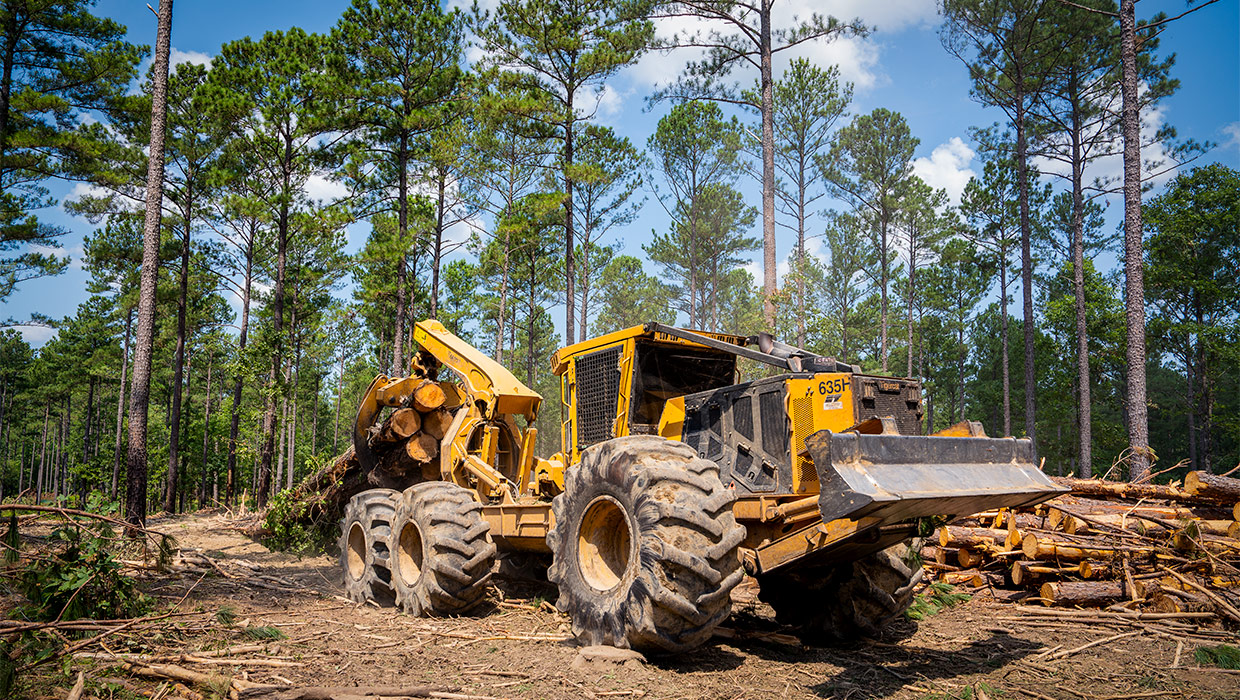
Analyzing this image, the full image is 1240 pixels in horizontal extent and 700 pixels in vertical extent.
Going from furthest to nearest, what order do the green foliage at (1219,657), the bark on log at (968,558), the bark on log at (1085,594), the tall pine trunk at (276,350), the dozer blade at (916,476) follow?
the tall pine trunk at (276,350), the bark on log at (968,558), the bark on log at (1085,594), the green foliage at (1219,657), the dozer blade at (916,476)

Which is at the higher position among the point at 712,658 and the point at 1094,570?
the point at 1094,570

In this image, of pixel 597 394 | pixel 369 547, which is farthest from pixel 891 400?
pixel 369 547

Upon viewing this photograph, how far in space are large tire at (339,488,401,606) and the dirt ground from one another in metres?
0.29

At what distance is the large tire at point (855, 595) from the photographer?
6.70m

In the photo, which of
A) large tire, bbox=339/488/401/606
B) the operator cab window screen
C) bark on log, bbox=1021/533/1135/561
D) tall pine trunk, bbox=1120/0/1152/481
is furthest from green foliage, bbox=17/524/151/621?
tall pine trunk, bbox=1120/0/1152/481

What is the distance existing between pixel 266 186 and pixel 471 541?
19685mm

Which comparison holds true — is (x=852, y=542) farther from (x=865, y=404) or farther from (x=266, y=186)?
(x=266, y=186)

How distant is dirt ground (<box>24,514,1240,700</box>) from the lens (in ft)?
16.8

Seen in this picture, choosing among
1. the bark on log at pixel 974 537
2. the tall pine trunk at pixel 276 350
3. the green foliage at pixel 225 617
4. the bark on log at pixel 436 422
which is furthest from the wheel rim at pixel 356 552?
the tall pine trunk at pixel 276 350

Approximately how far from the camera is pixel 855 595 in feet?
22.2

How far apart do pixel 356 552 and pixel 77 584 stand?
12.4 feet

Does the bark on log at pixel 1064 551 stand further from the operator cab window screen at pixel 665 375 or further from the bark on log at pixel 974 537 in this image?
the operator cab window screen at pixel 665 375

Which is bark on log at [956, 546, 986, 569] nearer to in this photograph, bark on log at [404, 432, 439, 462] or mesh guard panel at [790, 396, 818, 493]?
mesh guard panel at [790, 396, 818, 493]

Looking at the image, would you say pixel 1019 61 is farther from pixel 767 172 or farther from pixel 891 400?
pixel 891 400
